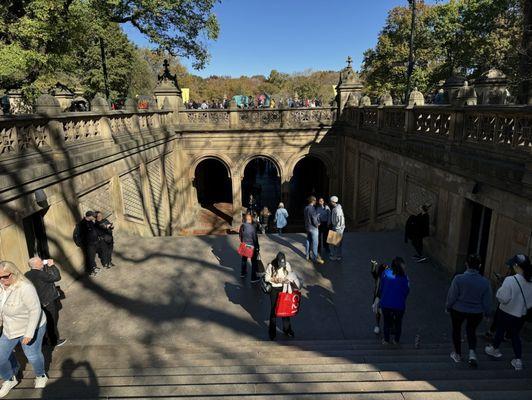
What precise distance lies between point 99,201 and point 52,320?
439 cm

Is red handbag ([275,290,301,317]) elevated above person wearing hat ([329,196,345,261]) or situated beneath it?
situated beneath

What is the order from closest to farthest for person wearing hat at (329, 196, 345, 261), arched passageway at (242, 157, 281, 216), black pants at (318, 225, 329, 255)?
person wearing hat at (329, 196, 345, 261), black pants at (318, 225, 329, 255), arched passageway at (242, 157, 281, 216)

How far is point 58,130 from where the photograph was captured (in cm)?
755

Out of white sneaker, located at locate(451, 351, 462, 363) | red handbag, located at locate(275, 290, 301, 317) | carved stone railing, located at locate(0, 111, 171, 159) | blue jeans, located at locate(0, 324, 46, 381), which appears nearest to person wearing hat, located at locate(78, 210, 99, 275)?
carved stone railing, located at locate(0, 111, 171, 159)

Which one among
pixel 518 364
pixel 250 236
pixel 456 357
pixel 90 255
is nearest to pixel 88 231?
pixel 90 255

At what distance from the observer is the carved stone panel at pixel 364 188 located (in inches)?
530

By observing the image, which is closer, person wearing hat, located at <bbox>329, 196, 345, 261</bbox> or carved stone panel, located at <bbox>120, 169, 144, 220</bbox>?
person wearing hat, located at <bbox>329, 196, 345, 261</bbox>

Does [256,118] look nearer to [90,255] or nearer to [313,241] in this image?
[313,241]

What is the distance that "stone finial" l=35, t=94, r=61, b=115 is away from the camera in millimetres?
7258

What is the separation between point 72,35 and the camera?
14609 mm

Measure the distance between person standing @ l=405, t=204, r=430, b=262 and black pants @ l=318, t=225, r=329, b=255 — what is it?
2.02m

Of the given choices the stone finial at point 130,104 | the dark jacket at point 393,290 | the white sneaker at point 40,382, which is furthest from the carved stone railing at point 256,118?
the white sneaker at point 40,382

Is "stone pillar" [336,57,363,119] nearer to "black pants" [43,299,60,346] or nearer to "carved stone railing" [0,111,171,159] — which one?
"carved stone railing" [0,111,171,159]

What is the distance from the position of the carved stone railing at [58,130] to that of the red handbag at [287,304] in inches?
200
